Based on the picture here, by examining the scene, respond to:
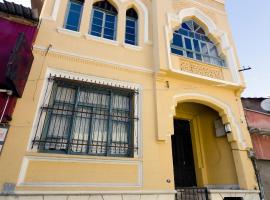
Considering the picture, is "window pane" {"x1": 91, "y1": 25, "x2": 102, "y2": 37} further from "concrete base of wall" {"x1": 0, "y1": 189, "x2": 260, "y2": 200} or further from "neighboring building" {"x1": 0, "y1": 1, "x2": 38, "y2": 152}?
"concrete base of wall" {"x1": 0, "y1": 189, "x2": 260, "y2": 200}

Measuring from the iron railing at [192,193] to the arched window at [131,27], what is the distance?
5.03 metres

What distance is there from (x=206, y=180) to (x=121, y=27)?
645cm

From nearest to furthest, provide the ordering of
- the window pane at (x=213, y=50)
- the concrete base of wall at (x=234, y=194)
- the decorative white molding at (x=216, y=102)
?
the concrete base of wall at (x=234, y=194), the decorative white molding at (x=216, y=102), the window pane at (x=213, y=50)

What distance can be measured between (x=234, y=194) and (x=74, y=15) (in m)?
7.52

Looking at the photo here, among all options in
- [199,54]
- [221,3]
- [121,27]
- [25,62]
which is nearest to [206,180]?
[199,54]

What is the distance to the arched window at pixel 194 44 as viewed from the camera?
785 cm

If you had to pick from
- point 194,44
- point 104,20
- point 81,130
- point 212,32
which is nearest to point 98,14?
point 104,20

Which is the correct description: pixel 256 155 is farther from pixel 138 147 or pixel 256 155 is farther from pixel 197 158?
pixel 138 147

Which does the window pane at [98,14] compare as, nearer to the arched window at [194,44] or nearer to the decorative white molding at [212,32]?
the decorative white molding at [212,32]

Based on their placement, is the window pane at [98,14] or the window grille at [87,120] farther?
the window pane at [98,14]

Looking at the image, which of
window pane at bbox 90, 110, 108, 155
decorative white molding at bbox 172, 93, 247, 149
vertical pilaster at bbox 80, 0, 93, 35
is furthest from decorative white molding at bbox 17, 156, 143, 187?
vertical pilaster at bbox 80, 0, 93, 35

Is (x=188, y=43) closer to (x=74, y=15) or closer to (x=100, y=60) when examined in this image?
(x=100, y=60)

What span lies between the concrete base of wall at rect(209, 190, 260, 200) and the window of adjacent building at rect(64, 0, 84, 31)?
6.48 metres

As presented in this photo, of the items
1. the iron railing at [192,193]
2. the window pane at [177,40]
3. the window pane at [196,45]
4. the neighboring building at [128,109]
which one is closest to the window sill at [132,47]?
the neighboring building at [128,109]
